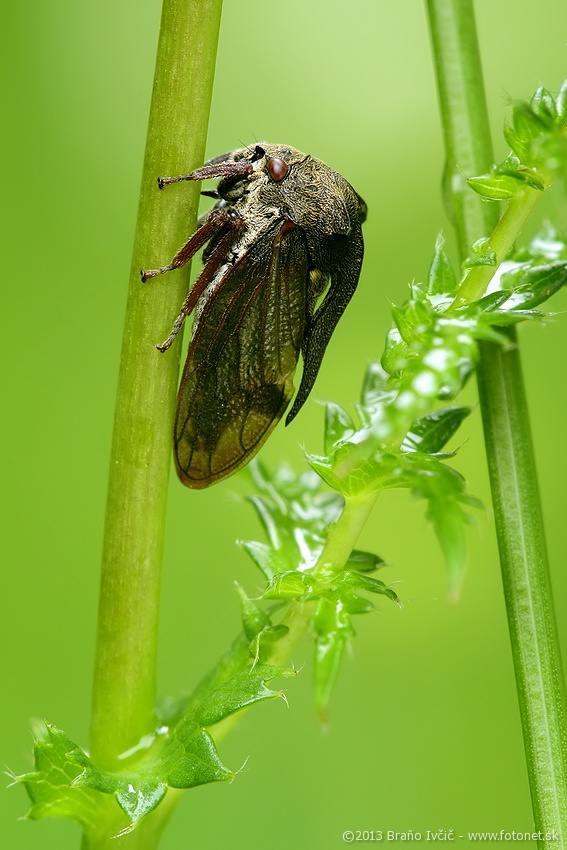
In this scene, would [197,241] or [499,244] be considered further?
[197,241]

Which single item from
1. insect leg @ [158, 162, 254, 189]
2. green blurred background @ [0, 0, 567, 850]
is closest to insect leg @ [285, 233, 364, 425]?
insect leg @ [158, 162, 254, 189]

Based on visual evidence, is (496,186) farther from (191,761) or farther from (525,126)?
(191,761)

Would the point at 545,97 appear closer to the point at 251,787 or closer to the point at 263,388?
the point at 263,388

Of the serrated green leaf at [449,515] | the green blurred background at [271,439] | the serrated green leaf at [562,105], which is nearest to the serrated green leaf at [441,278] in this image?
the serrated green leaf at [562,105]

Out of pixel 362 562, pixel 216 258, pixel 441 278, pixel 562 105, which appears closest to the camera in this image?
pixel 562 105

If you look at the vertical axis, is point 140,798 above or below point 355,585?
below

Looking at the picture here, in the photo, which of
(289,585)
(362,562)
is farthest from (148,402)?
(362,562)

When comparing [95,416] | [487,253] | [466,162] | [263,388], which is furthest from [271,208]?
[95,416]

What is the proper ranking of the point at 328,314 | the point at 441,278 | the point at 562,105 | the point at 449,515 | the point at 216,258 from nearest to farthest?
the point at 449,515 → the point at 562,105 → the point at 441,278 → the point at 216,258 → the point at 328,314
